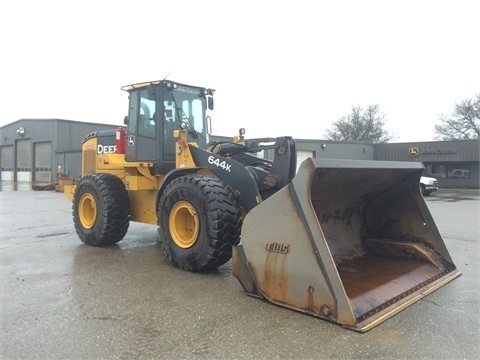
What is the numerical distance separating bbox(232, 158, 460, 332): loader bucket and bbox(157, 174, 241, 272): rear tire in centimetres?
62

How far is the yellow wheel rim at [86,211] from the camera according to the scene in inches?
286

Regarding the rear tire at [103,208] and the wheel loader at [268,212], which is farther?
the rear tire at [103,208]

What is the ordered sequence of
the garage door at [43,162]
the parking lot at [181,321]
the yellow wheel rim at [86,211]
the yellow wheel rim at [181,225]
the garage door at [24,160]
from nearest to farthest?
the parking lot at [181,321] → the yellow wheel rim at [181,225] → the yellow wheel rim at [86,211] → the garage door at [43,162] → the garage door at [24,160]

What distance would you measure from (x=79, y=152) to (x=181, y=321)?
29.0 m

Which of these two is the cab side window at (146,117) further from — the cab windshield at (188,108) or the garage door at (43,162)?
the garage door at (43,162)

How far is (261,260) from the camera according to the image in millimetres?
4043

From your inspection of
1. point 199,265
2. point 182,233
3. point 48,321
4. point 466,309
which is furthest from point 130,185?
point 466,309

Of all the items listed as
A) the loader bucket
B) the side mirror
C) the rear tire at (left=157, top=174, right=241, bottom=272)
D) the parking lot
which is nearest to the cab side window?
the side mirror

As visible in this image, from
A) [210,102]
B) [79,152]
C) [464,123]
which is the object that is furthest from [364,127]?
[210,102]

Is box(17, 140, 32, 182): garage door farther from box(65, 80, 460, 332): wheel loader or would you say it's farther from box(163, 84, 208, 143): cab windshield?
box(163, 84, 208, 143): cab windshield

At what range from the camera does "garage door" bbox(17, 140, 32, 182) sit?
35.6 m

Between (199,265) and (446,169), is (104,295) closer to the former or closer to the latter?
(199,265)

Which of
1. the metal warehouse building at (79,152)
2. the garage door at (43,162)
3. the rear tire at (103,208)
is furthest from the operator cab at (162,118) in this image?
Result: the garage door at (43,162)

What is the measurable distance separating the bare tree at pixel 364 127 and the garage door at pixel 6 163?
3677 centimetres
